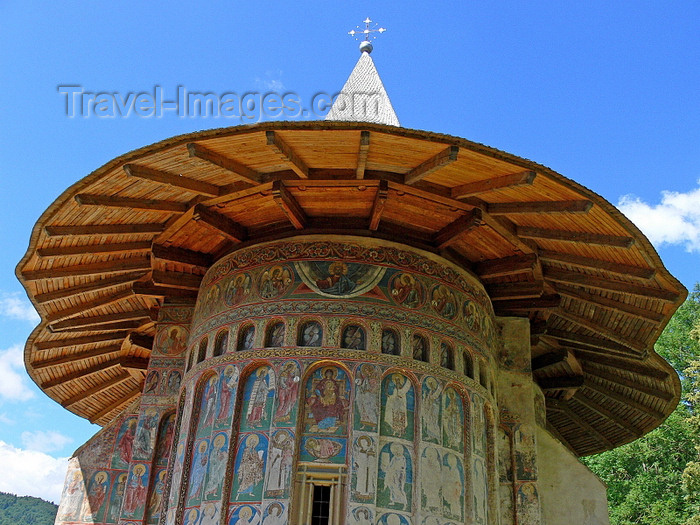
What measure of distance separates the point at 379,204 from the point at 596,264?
147 inches

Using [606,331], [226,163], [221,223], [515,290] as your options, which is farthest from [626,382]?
[226,163]

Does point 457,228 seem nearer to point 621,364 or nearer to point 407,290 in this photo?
point 407,290

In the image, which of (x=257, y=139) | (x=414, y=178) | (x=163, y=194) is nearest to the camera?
(x=257, y=139)

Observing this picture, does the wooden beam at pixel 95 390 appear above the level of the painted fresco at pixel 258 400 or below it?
above

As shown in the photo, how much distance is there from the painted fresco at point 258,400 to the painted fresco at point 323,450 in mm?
643

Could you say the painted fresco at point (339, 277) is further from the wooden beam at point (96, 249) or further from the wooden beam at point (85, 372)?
the wooden beam at point (85, 372)

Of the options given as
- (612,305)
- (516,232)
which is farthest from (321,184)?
(612,305)

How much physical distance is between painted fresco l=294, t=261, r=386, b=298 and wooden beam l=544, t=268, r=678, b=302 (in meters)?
3.41

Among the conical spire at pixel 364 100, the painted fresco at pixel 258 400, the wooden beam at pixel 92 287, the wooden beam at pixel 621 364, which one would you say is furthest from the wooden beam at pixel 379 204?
the wooden beam at pixel 621 364

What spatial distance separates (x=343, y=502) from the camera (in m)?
10.1

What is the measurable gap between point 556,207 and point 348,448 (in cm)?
439

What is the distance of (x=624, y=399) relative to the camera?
57.2 ft

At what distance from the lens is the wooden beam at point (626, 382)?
53.1 ft

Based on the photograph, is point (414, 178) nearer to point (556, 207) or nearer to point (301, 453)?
point (556, 207)
